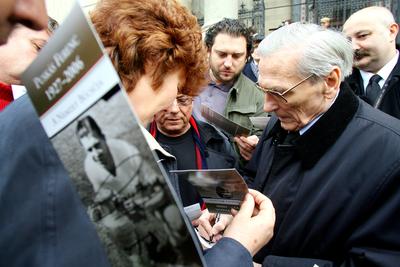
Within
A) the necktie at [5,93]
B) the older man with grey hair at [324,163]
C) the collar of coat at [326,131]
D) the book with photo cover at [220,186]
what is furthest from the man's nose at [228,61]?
the book with photo cover at [220,186]

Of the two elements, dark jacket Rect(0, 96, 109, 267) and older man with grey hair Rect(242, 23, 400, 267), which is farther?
older man with grey hair Rect(242, 23, 400, 267)

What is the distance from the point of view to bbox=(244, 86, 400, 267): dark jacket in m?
1.44

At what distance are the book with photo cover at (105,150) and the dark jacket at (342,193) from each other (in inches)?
42.6

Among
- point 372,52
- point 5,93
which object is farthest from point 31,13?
point 372,52

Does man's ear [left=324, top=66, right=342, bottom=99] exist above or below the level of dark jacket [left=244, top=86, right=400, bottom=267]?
above

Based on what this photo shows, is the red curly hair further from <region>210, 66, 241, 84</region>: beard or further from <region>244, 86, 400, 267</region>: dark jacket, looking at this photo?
<region>210, 66, 241, 84</region>: beard

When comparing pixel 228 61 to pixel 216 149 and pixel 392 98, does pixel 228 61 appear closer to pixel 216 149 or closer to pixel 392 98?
pixel 216 149

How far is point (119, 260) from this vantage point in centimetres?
59

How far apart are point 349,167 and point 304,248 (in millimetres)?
356

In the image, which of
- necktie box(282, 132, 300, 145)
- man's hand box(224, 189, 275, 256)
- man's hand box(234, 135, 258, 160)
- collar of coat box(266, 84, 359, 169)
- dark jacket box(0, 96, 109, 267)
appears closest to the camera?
dark jacket box(0, 96, 109, 267)

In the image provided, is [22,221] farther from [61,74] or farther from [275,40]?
[275,40]

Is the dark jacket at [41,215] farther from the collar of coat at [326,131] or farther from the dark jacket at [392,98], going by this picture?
the dark jacket at [392,98]

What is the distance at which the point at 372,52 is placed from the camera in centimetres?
320

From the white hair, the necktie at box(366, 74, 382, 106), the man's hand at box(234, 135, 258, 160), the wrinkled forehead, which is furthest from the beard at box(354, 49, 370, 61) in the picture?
the wrinkled forehead
